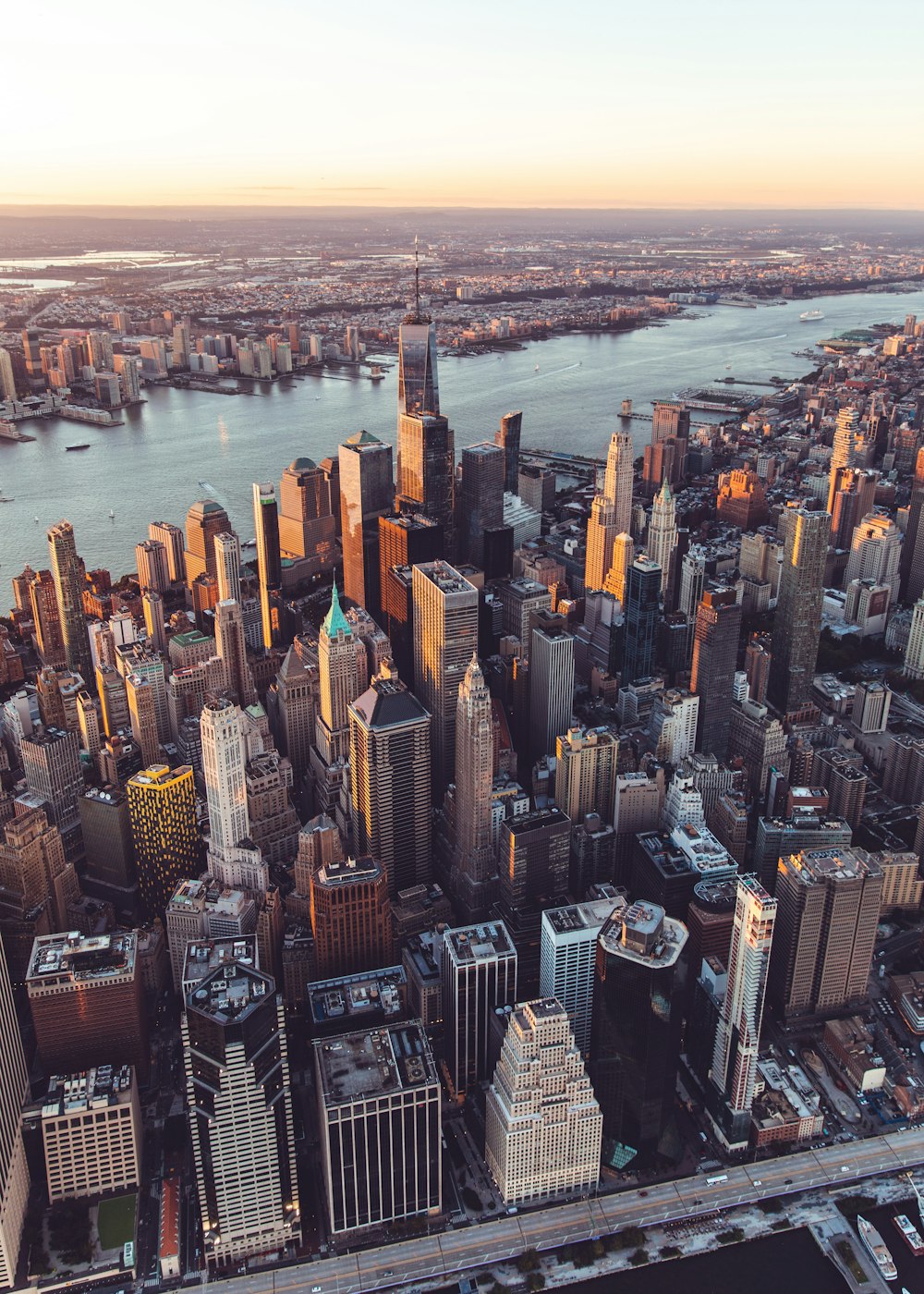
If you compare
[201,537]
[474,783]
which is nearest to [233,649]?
[201,537]

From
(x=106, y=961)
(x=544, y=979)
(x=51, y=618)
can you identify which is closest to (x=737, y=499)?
(x=51, y=618)

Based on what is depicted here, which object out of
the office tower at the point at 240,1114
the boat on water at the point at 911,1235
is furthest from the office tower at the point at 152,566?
the boat on water at the point at 911,1235

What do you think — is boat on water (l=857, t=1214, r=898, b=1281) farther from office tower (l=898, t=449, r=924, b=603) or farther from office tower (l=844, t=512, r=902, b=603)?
office tower (l=898, t=449, r=924, b=603)

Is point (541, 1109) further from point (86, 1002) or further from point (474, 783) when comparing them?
point (86, 1002)

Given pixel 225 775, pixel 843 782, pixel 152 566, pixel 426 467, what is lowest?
pixel 843 782

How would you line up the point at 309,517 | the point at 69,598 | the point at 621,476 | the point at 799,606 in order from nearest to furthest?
the point at 799,606, the point at 69,598, the point at 621,476, the point at 309,517

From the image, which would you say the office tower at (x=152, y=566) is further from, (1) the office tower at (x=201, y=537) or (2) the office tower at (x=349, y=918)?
(2) the office tower at (x=349, y=918)
